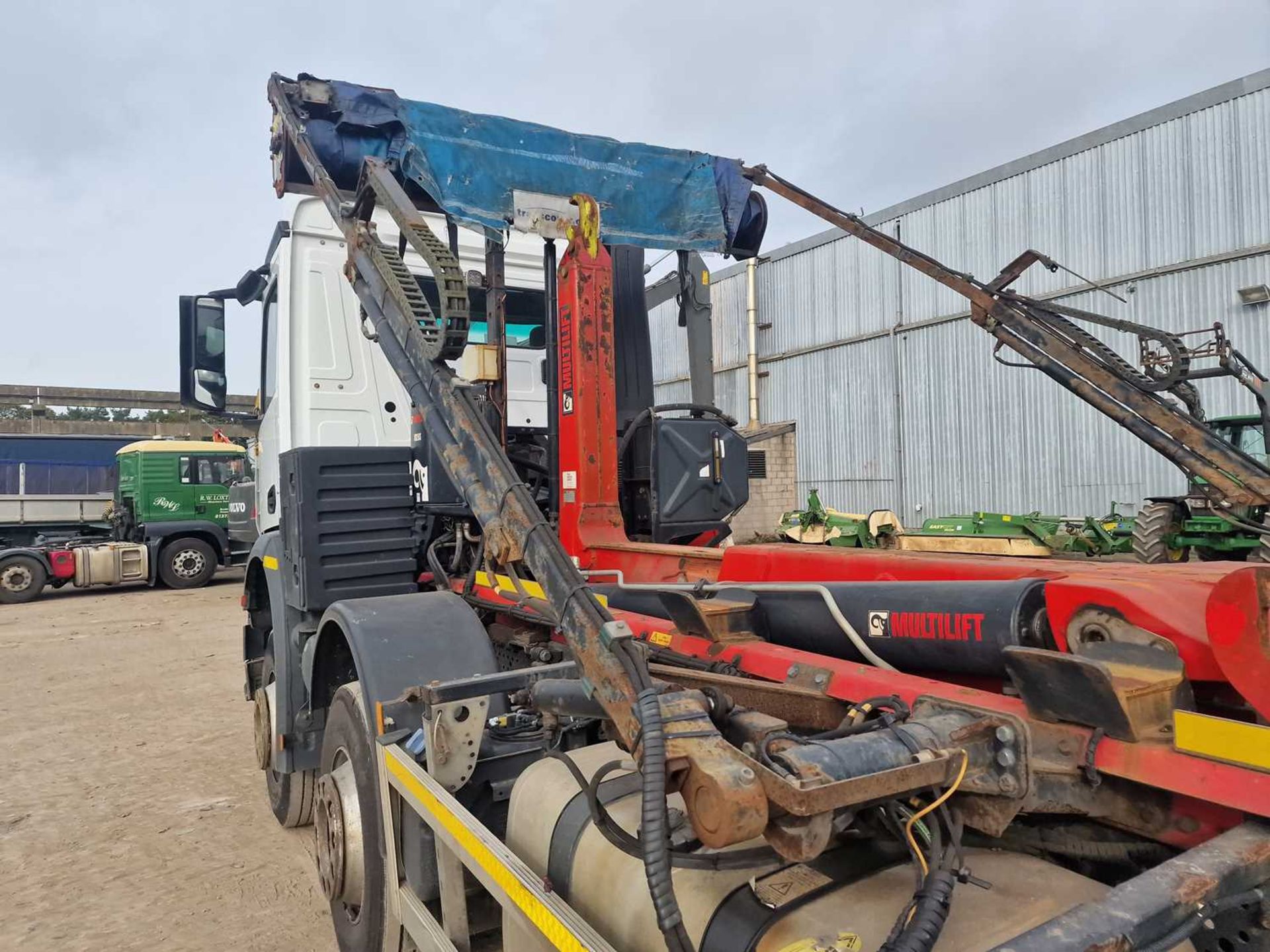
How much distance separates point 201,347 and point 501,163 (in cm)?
215

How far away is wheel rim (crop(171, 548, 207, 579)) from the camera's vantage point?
16312 millimetres

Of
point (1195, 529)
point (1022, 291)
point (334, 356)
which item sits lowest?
point (1195, 529)

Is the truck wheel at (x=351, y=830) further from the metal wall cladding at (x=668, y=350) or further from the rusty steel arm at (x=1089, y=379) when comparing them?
the metal wall cladding at (x=668, y=350)

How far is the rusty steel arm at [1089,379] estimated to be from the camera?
198 inches

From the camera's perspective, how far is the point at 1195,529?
969 centimetres

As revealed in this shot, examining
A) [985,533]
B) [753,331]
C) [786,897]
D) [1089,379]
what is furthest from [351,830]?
[753,331]

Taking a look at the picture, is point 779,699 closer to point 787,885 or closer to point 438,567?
point 787,885

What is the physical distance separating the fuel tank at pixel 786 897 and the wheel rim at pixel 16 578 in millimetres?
17055

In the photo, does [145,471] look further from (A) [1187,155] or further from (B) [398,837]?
(A) [1187,155]

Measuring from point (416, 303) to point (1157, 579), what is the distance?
216 cm

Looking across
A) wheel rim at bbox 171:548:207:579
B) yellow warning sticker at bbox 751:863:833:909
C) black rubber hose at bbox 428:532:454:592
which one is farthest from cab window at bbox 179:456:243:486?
yellow warning sticker at bbox 751:863:833:909

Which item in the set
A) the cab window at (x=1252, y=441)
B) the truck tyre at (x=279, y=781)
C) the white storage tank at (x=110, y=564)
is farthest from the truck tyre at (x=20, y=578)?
the cab window at (x=1252, y=441)

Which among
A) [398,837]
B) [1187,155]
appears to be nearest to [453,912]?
[398,837]

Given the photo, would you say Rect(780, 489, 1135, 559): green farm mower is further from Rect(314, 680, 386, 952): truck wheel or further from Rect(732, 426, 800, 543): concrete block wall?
Rect(314, 680, 386, 952): truck wheel
